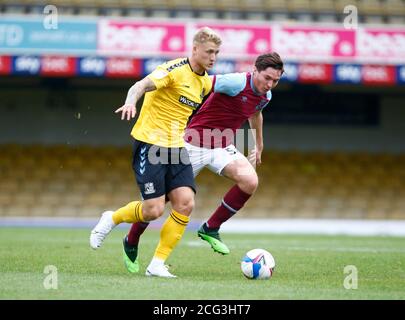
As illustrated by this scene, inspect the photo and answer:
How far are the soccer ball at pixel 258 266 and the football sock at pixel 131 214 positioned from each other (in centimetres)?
97

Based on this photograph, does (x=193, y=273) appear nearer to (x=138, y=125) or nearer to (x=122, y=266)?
(x=122, y=266)

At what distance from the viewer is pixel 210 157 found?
8328mm

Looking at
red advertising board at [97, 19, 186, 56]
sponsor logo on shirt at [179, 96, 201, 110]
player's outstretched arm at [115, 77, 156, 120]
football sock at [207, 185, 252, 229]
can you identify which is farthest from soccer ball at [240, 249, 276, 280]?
red advertising board at [97, 19, 186, 56]

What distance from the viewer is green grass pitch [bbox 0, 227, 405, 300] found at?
5.74 m

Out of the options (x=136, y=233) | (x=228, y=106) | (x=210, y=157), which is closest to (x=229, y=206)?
(x=210, y=157)

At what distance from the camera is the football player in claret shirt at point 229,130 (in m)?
7.91

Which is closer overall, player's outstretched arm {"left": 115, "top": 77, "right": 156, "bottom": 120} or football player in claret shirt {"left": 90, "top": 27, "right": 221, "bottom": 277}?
player's outstretched arm {"left": 115, "top": 77, "right": 156, "bottom": 120}

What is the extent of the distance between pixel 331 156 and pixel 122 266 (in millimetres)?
12824

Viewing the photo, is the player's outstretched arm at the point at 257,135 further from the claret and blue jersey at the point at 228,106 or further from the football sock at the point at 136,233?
the football sock at the point at 136,233

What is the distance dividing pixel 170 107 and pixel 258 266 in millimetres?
1540

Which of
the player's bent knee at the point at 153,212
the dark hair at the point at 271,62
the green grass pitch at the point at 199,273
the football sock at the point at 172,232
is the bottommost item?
the green grass pitch at the point at 199,273

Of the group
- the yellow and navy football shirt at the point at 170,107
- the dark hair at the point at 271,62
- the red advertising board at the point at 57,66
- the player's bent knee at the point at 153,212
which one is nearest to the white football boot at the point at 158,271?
Answer: the player's bent knee at the point at 153,212

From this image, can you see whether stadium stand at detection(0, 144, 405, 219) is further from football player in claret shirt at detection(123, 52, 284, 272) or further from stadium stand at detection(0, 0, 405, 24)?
football player in claret shirt at detection(123, 52, 284, 272)

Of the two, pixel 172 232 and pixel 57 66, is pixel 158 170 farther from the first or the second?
pixel 57 66
